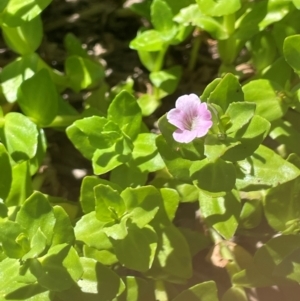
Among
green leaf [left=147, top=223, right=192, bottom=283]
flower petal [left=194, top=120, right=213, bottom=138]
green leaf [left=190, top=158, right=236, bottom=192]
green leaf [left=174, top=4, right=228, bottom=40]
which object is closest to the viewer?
flower petal [left=194, top=120, right=213, bottom=138]

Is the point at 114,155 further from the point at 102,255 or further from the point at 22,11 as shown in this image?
the point at 22,11

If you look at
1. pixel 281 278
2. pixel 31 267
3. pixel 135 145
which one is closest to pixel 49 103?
pixel 135 145

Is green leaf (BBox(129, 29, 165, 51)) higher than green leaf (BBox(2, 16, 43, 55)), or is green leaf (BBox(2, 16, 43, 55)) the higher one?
green leaf (BBox(2, 16, 43, 55))

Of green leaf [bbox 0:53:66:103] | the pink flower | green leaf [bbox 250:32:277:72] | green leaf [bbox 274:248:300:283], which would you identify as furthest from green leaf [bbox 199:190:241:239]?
green leaf [bbox 0:53:66:103]

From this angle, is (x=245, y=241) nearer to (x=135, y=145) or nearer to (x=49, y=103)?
(x=135, y=145)

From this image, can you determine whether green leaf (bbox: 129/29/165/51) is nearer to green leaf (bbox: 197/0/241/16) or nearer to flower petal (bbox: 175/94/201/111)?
green leaf (bbox: 197/0/241/16)

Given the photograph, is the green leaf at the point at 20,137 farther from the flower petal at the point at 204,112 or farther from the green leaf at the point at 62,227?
the flower petal at the point at 204,112

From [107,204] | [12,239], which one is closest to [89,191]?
[107,204]
